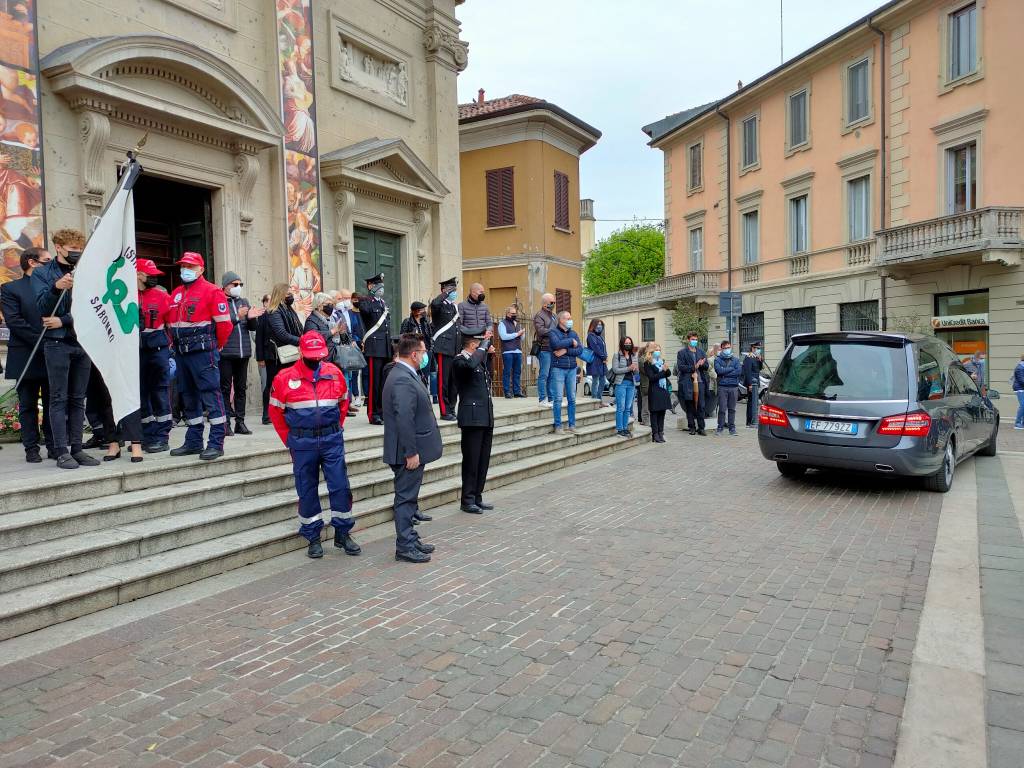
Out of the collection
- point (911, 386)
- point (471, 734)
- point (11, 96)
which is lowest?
point (471, 734)

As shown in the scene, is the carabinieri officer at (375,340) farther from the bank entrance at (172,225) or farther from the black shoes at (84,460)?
the black shoes at (84,460)

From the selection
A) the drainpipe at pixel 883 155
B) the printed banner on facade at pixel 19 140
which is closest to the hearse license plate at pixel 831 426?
the printed banner on facade at pixel 19 140

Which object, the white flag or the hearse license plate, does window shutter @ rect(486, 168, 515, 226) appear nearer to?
the hearse license plate

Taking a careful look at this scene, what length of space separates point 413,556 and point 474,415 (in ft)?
6.64

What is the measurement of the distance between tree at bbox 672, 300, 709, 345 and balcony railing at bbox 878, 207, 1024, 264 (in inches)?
431

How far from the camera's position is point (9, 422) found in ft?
27.4

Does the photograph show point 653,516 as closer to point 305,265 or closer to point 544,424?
point 544,424

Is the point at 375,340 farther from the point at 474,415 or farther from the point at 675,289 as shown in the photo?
the point at 675,289

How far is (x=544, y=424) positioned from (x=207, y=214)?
21.3ft

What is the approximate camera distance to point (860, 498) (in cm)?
831

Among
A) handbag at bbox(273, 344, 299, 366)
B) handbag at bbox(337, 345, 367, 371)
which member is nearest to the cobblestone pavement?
handbag at bbox(273, 344, 299, 366)

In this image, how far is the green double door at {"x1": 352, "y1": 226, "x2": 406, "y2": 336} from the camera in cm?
1457

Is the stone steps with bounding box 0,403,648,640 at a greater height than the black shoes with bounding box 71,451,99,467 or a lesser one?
lesser

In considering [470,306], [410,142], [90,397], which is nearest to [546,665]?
[90,397]
